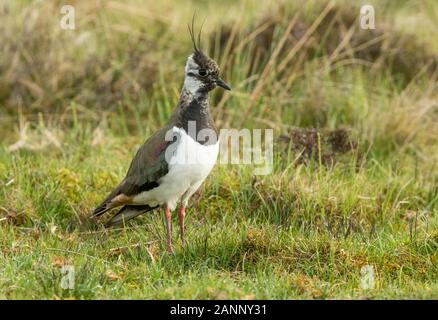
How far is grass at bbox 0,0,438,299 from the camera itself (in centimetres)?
578

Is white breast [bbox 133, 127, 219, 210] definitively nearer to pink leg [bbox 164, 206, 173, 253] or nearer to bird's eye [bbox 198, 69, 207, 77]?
pink leg [bbox 164, 206, 173, 253]

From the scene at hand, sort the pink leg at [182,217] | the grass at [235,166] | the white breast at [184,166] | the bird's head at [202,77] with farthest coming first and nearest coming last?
the bird's head at [202,77] → the pink leg at [182,217] → the white breast at [184,166] → the grass at [235,166]

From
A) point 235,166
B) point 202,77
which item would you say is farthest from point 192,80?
point 235,166

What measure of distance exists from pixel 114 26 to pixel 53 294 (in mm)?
4892

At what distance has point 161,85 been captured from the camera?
905 cm

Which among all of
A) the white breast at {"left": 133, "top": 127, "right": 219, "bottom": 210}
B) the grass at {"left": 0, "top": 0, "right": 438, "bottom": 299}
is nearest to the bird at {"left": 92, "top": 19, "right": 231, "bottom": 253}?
the white breast at {"left": 133, "top": 127, "right": 219, "bottom": 210}

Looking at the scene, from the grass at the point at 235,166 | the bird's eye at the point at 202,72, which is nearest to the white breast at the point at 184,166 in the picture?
the grass at the point at 235,166

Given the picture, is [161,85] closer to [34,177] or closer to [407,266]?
[34,177]

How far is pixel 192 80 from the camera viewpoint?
21.2ft

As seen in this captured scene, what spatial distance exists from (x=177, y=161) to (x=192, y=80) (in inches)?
26.6

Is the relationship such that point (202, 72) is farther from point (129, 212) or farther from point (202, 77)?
point (129, 212)

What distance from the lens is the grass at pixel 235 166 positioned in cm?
578

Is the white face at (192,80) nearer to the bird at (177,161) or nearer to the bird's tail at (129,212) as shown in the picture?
the bird at (177,161)

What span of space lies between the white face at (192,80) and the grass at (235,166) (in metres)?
0.94
